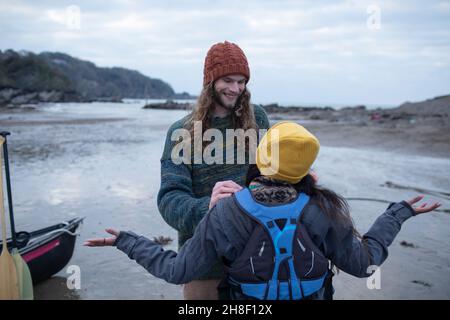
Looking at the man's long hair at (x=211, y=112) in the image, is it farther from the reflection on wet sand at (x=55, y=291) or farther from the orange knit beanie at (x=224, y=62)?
the reflection on wet sand at (x=55, y=291)

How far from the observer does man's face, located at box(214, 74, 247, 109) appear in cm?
249

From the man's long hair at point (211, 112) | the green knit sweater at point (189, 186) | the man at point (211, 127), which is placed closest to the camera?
the green knit sweater at point (189, 186)

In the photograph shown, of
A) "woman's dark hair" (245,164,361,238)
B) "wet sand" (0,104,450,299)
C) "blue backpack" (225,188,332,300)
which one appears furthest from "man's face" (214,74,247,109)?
"wet sand" (0,104,450,299)

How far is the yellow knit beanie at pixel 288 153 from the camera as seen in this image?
1824 millimetres

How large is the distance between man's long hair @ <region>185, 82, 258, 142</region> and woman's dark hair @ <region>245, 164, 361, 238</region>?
58cm

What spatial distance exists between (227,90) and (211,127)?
245mm

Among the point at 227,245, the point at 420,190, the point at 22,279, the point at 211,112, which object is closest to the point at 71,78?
the point at 420,190

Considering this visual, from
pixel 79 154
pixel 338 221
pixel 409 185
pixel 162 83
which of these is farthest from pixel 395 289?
pixel 162 83

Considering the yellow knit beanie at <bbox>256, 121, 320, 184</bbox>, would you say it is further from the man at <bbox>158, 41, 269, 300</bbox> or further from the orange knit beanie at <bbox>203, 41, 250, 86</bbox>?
the orange knit beanie at <bbox>203, 41, 250, 86</bbox>

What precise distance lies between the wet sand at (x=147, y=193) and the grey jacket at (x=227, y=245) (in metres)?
2.85

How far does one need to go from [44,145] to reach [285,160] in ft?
54.5

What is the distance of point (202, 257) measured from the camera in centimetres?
188

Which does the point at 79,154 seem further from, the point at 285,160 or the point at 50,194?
the point at 285,160

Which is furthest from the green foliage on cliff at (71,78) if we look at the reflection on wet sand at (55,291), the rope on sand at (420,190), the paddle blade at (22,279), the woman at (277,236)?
the woman at (277,236)
